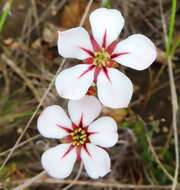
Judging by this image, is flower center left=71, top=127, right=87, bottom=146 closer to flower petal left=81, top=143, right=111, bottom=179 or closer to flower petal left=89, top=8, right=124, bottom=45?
flower petal left=81, top=143, right=111, bottom=179

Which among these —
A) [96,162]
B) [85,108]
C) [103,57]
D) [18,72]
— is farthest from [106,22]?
[18,72]

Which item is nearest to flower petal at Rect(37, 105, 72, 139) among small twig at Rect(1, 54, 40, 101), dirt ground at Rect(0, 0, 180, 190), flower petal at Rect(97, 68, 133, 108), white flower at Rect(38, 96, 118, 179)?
white flower at Rect(38, 96, 118, 179)

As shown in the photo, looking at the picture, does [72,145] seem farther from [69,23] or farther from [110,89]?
[69,23]

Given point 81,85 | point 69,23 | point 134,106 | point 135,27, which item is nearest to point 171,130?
point 134,106

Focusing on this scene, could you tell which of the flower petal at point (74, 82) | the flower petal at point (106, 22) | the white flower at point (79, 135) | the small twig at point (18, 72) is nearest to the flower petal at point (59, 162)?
the white flower at point (79, 135)

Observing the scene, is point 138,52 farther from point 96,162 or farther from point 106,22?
point 96,162

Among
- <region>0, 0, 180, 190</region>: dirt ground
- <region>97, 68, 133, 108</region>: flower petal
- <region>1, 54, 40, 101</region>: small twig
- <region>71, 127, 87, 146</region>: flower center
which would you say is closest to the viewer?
<region>97, 68, 133, 108</region>: flower petal

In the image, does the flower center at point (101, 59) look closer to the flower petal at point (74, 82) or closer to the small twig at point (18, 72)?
the flower petal at point (74, 82)
